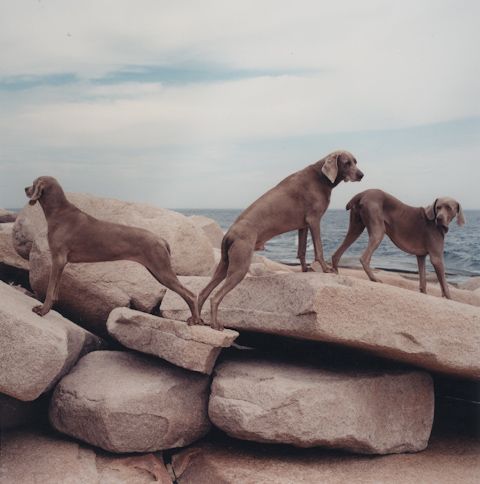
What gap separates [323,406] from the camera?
21.2 ft

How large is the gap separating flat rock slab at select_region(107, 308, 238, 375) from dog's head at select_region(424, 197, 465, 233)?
280 centimetres

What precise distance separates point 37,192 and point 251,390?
9.93ft

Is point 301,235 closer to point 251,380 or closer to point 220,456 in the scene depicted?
point 251,380

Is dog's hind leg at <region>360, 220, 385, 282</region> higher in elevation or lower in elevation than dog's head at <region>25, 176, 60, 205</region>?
lower

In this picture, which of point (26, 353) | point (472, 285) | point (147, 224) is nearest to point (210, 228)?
Answer: point (472, 285)

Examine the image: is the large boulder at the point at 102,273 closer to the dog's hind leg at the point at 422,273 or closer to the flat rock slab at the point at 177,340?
the flat rock slab at the point at 177,340

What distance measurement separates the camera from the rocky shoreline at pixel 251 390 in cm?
627

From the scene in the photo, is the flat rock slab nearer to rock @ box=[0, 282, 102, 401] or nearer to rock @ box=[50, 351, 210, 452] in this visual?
rock @ box=[50, 351, 210, 452]

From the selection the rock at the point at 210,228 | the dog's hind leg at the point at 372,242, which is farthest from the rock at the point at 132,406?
the rock at the point at 210,228

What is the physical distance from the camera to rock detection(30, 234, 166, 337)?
7895 millimetres

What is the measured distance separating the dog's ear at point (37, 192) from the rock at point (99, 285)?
1313mm

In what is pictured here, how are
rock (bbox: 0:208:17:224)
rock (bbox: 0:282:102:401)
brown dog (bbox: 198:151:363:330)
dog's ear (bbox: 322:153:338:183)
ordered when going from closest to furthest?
rock (bbox: 0:282:102:401)
brown dog (bbox: 198:151:363:330)
dog's ear (bbox: 322:153:338:183)
rock (bbox: 0:208:17:224)

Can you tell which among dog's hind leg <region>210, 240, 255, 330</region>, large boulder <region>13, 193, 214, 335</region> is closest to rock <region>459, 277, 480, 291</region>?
large boulder <region>13, 193, 214, 335</region>

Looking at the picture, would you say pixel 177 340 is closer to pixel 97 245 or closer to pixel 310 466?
pixel 97 245
